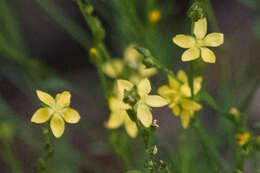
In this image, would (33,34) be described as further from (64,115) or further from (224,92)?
(64,115)

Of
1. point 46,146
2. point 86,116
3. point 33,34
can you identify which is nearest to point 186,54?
point 46,146

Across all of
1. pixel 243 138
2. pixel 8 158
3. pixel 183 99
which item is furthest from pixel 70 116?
pixel 8 158

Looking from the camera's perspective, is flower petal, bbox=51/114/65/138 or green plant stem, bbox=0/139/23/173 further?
green plant stem, bbox=0/139/23/173

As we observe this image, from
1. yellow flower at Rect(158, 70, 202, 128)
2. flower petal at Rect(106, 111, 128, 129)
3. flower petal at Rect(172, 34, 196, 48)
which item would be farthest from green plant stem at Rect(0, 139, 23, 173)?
flower petal at Rect(172, 34, 196, 48)

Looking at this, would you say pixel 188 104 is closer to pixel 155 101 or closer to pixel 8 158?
pixel 155 101

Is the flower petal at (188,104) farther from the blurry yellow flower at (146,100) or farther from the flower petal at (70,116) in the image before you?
the flower petal at (70,116)

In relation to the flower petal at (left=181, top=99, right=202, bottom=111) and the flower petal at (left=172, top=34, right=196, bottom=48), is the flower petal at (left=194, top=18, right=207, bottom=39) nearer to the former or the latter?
the flower petal at (left=172, top=34, right=196, bottom=48)
